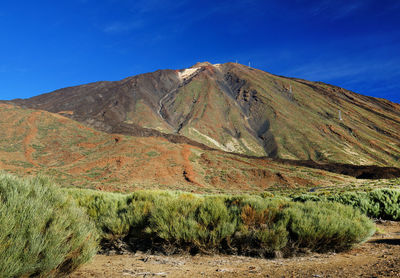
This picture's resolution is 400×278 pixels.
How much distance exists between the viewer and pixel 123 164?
130 feet

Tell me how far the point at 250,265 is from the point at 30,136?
5249 centimetres

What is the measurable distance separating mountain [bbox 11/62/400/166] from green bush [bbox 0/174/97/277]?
5948 cm

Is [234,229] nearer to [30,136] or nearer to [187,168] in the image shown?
[187,168]

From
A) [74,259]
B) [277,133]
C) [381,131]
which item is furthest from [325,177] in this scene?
Result: [381,131]

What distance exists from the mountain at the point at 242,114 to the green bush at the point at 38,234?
5948cm

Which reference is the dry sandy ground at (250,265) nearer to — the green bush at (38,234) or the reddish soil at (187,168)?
the green bush at (38,234)

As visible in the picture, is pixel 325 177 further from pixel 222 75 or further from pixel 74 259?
pixel 222 75

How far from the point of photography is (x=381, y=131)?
98.7 metres

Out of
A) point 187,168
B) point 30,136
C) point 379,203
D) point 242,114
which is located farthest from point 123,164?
point 242,114

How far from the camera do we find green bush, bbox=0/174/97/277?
3.03 m

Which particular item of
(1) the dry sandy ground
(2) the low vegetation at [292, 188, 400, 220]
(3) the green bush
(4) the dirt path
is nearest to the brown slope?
(4) the dirt path

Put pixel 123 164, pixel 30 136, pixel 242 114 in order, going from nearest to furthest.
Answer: pixel 123 164 < pixel 30 136 < pixel 242 114

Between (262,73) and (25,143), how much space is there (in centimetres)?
11484

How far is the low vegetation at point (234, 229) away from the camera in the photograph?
5.62 m
